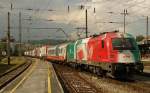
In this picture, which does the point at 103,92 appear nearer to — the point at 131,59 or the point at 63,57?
the point at 131,59

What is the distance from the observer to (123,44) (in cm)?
2559

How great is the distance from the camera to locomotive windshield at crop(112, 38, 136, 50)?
25422mm

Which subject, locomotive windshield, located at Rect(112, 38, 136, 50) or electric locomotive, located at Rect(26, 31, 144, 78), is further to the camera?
locomotive windshield, located at Rect(112, 38, 136, 50)

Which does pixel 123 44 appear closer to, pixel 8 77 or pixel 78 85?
pixel 78 85

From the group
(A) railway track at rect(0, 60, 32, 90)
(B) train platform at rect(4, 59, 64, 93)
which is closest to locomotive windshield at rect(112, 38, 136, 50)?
(B) train platform at rect(4, 59, 64, 93)

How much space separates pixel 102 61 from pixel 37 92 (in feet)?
27.6

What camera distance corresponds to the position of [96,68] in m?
31.0

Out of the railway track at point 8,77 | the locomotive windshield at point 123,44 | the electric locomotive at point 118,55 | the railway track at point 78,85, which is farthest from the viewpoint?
the railway track at point 8,77

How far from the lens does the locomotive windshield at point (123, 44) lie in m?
25.4

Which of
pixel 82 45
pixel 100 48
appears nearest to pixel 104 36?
pixel 100 48

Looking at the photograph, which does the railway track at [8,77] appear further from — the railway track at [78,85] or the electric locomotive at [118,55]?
the electric locomotive at [118,55]

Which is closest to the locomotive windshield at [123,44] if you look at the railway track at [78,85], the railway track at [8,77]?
the railway track at [78,85]

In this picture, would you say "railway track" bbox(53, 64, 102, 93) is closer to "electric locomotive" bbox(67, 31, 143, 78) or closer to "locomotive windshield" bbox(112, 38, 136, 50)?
"electric locomotive" bbox(67, 31, 143, 78)

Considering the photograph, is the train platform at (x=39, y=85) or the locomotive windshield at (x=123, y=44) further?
the locomotive windshield at (x=123, y=44)
